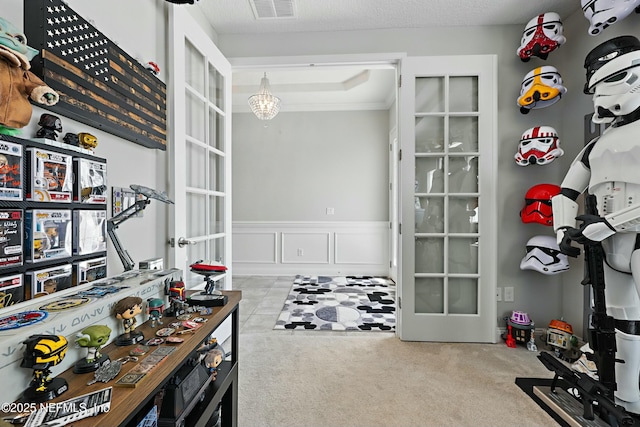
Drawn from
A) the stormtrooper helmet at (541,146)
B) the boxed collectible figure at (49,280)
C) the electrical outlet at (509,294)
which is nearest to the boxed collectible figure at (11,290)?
the boxed collectible figure at (49,280)

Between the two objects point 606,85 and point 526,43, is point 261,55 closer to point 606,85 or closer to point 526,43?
point 526,43

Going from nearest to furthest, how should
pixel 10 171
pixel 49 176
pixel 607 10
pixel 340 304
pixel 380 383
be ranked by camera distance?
pixel 10 171 < pixel 49 176 < pixel 607 10 < pixel 380 383 < pixel 340 304

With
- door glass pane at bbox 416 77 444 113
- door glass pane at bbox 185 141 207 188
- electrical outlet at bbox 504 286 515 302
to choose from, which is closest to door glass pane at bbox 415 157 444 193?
door glass pane at bbox 416 77 444 113

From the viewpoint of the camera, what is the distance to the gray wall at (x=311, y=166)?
5102 millimetres

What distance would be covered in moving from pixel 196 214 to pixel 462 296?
7.27ft

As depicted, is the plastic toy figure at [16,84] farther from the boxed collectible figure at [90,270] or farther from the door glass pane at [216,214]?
the door glass pane at [216,214]

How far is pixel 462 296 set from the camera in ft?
8.62

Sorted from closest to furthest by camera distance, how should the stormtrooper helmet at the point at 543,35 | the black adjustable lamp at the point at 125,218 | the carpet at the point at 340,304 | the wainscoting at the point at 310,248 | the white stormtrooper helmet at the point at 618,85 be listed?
the black adjustable lamp at the point at 125,218 < the white stormtrooper helmet at the point at 618,85 < the stormtrooper helmet at the point at 543,35 < the carpet at the point at 340,304 < the wainscoting at the point at 310,248

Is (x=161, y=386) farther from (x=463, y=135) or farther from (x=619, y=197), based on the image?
(x=463, y=135)

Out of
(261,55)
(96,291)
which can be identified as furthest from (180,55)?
(96,291)

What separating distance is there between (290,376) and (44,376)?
160 centimetres

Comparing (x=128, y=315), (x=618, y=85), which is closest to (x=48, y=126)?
(x=128, y=315)

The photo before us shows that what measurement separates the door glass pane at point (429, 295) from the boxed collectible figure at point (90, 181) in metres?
2.31

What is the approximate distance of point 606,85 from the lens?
4.89 feet
